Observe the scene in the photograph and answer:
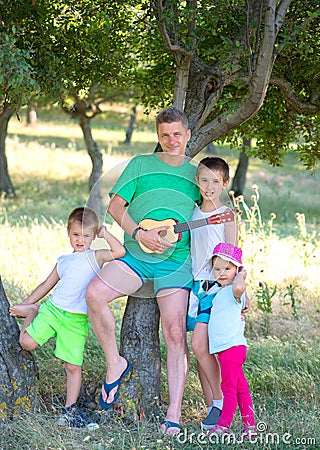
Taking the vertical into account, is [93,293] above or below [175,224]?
below

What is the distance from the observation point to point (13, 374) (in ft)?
15.2

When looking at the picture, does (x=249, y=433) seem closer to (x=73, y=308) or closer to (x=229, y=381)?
(x=229, y=381)

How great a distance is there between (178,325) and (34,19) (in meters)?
2.63

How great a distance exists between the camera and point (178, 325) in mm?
4430

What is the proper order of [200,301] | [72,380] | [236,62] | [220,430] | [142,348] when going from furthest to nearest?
[236,62] < [142,348] < [72,380] < [200,301] < [220,430]

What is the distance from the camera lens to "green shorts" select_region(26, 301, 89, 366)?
4516mm

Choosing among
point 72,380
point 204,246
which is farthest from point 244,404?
point 72,380

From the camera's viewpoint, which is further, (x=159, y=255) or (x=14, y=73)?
(x=159, y=255)

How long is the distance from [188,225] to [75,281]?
84 centimetres

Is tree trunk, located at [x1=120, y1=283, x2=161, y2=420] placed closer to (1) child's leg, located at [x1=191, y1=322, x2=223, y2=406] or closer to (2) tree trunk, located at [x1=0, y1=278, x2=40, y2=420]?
(1) child's leg, located at [x1=191, y1=322, x2=223, y2=406]

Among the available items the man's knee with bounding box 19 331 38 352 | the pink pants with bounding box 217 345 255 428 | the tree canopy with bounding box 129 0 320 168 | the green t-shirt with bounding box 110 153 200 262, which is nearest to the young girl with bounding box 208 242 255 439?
the pink pants with bounding box 217 345 255 428

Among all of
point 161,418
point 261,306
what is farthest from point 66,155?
point 161,418

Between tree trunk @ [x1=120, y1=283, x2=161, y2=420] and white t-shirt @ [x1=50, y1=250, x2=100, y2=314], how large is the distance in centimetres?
52

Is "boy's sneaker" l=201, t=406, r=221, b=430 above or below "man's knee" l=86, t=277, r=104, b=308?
below
